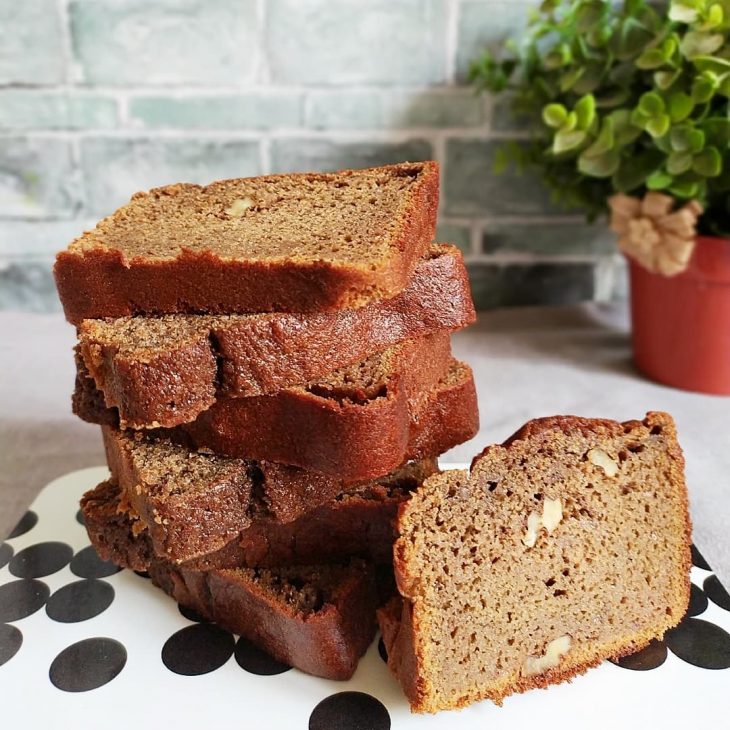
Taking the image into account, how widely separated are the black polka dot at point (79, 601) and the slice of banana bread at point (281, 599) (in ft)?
0.20

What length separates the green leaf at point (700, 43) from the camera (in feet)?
6.12

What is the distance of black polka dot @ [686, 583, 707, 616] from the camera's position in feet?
4.30

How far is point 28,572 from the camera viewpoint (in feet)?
4.67

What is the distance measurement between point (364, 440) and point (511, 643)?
0.37 meters

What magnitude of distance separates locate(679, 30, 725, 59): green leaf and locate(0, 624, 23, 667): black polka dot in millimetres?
1853

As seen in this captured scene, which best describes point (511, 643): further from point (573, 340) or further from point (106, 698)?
point (573, 340)

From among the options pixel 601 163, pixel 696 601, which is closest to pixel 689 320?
pixel 601 163

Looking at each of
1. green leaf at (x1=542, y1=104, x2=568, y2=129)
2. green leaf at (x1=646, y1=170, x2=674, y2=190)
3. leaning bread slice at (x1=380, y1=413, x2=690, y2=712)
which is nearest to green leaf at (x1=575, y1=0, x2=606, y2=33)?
green leaf at (x1=542, y1=104, x2=568, y2=129)

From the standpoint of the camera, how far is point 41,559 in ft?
4.81

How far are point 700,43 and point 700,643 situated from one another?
1.37 m

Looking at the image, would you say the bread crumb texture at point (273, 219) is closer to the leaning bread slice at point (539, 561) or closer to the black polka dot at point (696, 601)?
the leaning bread slice at point (539, 561)

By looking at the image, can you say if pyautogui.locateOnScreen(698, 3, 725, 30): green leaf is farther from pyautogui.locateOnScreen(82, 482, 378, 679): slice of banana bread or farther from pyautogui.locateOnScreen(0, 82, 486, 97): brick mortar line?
pyautogui.locateOnScreen(82, 482, 378, 679): slice of banana bread

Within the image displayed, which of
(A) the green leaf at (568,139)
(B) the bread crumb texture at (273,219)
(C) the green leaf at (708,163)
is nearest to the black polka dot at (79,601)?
(B) the bread crumb texture at (273,219)

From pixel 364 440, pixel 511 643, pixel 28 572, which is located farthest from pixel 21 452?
Answer: pixel 511 643
